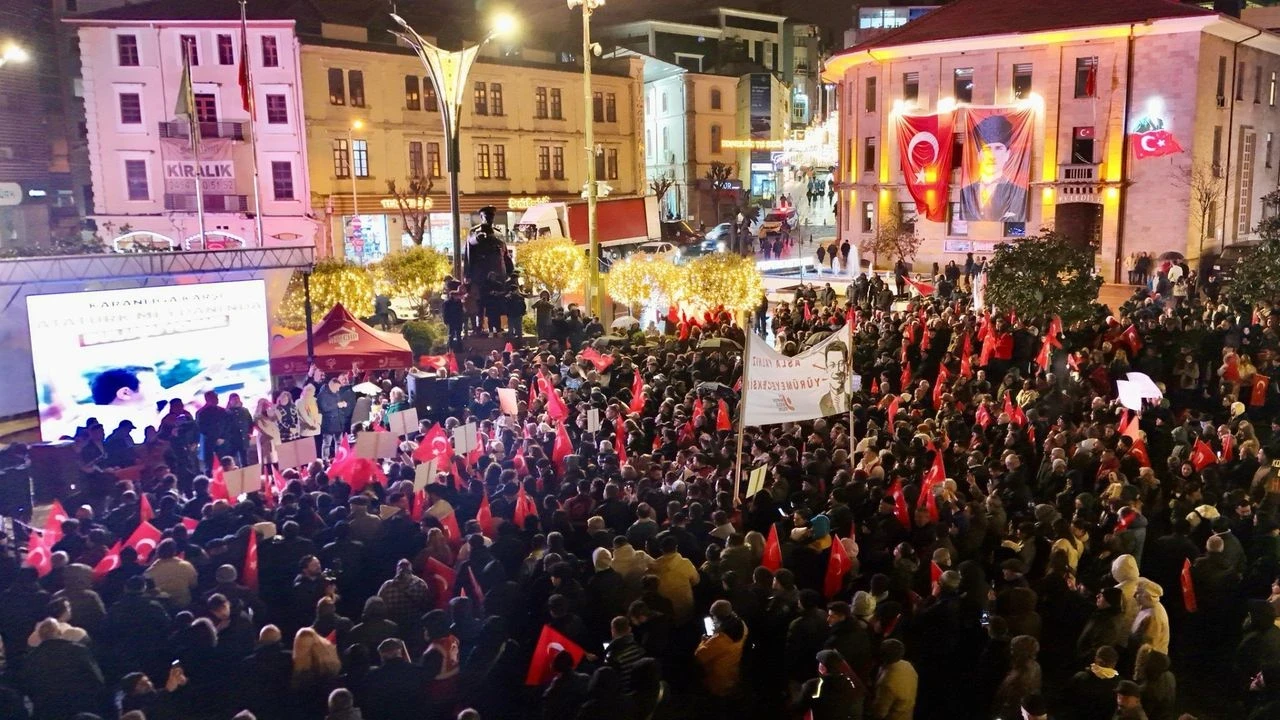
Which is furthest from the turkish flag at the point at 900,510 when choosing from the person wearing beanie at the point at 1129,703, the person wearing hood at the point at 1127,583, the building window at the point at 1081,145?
the building window at the point at 1081,145

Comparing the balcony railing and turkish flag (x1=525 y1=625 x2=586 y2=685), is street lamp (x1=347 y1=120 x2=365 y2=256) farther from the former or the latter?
turkish flag (x1=525 y1=625 x2=586 y2=685)

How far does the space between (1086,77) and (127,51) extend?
130ft

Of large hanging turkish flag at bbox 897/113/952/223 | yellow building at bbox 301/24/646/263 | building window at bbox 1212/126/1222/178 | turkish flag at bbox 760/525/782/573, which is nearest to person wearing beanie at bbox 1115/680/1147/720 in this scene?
turkish flag at bbox 760/525/782/573

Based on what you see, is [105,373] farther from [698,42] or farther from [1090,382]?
[698,42]

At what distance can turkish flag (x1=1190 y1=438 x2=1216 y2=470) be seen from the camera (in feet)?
35.4

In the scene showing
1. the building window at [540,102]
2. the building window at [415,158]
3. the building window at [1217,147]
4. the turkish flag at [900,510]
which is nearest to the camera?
the turkish flag at [900,510]

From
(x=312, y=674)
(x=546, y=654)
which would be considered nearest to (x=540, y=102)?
(x=546, y=654)

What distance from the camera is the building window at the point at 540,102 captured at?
164 ft

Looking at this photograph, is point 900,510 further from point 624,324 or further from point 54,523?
point 624,324

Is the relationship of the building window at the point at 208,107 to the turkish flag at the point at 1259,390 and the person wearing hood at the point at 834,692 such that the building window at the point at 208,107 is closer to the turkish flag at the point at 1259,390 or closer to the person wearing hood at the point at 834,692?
the turkish flag at the point at 1259,390

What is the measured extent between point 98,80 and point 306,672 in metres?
43.7

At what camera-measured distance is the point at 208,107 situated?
141ft

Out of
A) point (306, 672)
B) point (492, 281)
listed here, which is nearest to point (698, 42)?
point (492, 281)

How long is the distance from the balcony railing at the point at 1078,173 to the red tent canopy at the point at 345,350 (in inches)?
1205
